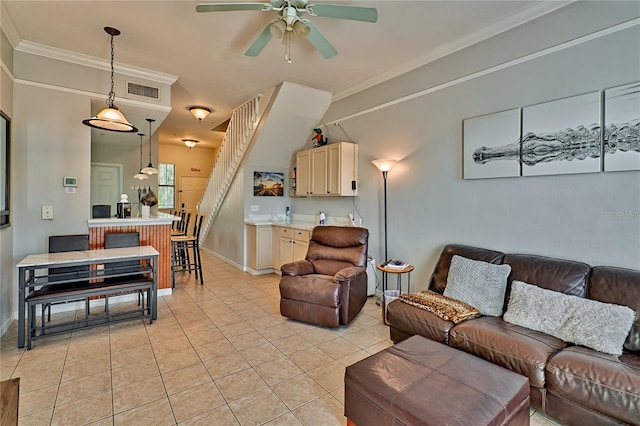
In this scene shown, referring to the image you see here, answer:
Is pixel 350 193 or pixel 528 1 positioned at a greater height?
pixel 528 1

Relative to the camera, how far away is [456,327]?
237cm

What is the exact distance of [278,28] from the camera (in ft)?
8.07

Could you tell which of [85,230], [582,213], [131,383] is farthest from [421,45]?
[85,230]

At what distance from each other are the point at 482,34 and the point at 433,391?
324 cm

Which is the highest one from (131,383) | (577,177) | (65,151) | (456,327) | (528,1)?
(528,1)

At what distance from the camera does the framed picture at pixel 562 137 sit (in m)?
2.46

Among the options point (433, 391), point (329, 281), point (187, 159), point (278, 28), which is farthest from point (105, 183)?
point (433, 391)

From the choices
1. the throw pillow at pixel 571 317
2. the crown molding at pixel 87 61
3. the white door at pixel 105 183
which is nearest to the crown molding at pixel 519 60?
the throw pillow at pixel 571 317

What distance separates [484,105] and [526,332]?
7.09ft

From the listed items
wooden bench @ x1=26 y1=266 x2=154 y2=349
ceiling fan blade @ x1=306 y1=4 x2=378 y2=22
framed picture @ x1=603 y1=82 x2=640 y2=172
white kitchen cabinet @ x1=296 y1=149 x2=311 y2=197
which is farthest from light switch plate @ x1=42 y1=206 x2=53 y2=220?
framed picture @ x1=603 y1=82 x2=640 y2=172

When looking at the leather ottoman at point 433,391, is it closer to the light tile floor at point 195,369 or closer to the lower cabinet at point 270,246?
the light tile floor at point 195,369

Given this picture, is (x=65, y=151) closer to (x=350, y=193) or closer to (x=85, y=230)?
(x=85, y=230)

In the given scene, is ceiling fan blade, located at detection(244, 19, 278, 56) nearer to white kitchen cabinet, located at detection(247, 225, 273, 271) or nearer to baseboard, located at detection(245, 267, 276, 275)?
white kitchen cabinet, located at detection(247, 225, 273, 271)

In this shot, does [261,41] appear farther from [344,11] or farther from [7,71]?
[7,71]
